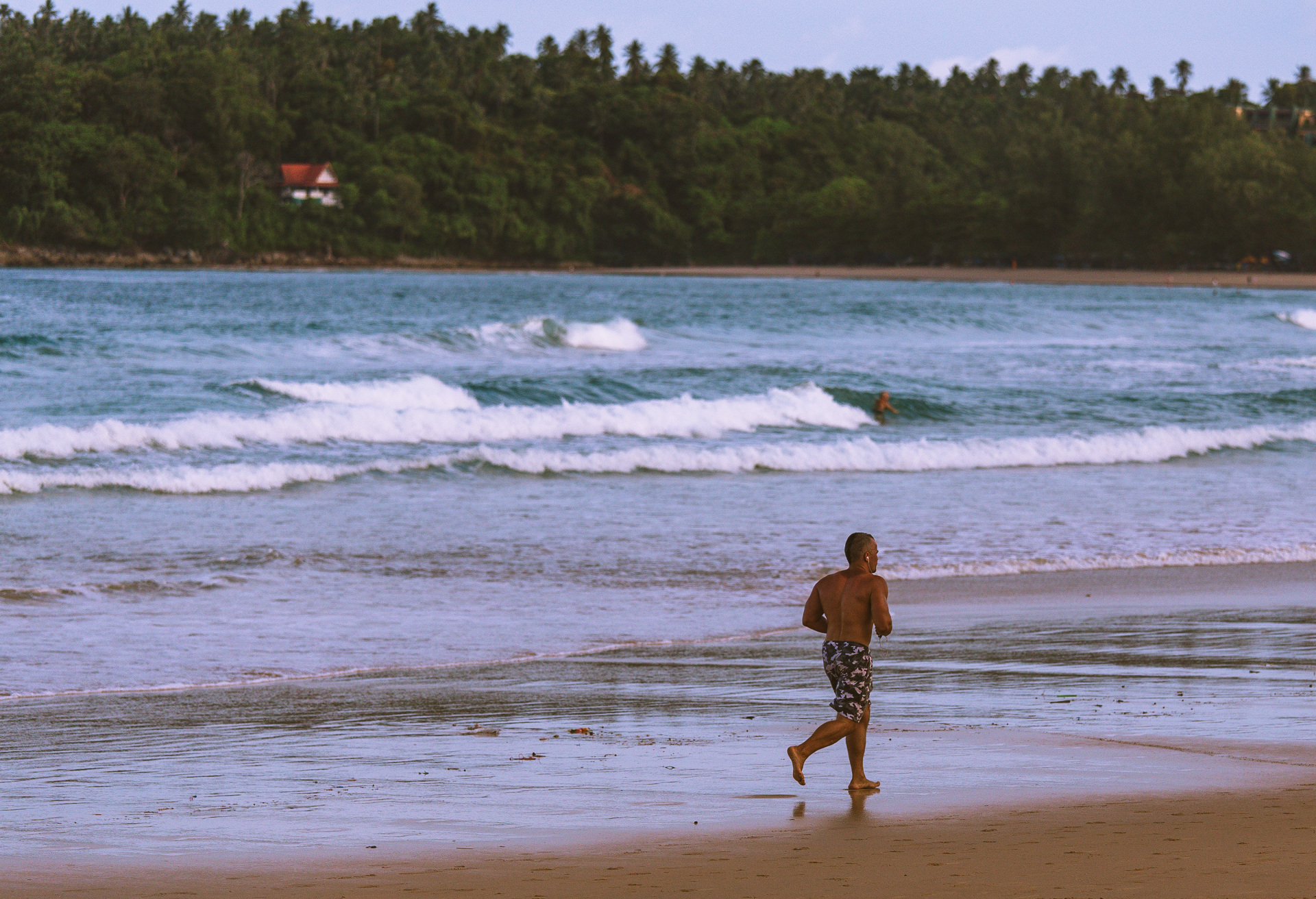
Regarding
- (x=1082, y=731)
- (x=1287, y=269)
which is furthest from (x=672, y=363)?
(x=1287, y=269)

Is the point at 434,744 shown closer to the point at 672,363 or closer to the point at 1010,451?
the point at 1010,451

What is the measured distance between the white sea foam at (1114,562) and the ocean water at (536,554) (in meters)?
0.05

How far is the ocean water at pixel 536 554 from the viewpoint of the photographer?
6.03 m

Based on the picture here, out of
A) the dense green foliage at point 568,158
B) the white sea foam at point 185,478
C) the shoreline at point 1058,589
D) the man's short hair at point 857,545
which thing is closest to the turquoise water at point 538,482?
the white sea foam at point 185,478

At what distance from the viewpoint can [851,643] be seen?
5051 millimetres

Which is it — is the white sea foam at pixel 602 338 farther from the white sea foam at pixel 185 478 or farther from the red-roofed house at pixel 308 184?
the red-roofed house at pixel 308 184

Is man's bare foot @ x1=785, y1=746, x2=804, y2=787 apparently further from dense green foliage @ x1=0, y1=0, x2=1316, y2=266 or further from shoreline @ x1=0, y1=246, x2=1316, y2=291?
dense green foliage @ x1=0, y1=0, x2=1316, y2=266

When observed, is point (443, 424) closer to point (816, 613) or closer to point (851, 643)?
point (816, 613)

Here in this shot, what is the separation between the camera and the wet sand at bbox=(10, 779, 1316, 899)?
154 inches

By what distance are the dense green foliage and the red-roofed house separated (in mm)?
1691

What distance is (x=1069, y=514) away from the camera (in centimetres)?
1445

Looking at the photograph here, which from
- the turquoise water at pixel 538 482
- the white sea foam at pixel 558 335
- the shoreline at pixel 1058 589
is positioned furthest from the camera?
the white sea foam at pixel 558 335

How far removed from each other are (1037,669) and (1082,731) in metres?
1.60

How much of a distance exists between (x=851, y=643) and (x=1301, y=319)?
63421mm
